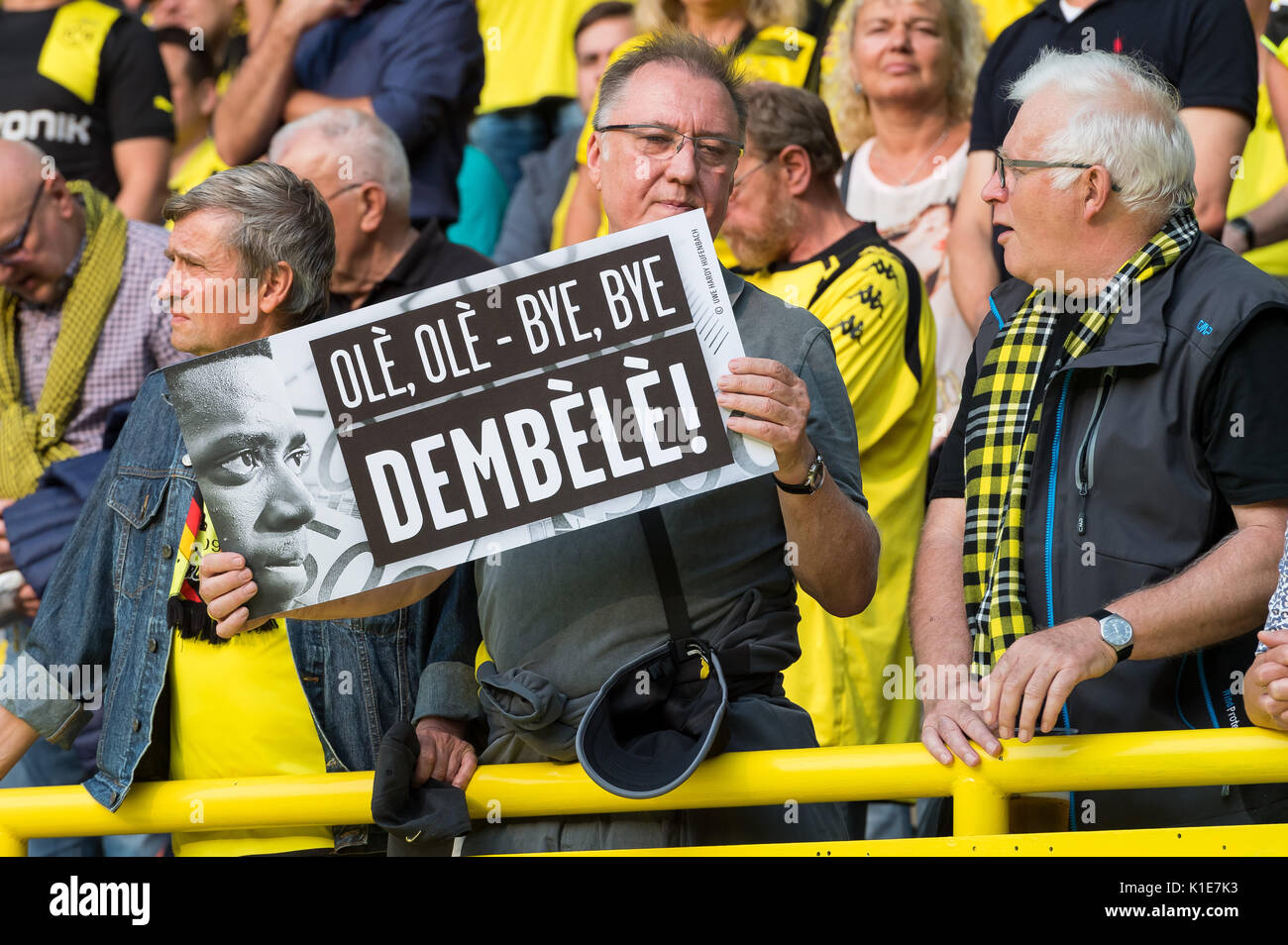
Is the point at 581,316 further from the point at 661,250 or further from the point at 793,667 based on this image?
the point at 793,667

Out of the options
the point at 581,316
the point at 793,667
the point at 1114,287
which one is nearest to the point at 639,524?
the point at 581,316

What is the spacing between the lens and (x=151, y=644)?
2990 millimetres

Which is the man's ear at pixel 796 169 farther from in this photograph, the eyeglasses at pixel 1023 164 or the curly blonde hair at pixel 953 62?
the eyeglasses at pixel 1023 164

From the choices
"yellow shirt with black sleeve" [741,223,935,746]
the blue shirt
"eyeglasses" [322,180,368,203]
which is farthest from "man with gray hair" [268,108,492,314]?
"yellow shirt with black sleeve" [741,223,935,746]

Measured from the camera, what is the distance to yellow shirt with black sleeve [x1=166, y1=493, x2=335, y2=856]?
3.02 m

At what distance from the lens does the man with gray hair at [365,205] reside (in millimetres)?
4641

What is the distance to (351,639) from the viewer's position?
9.77 ft

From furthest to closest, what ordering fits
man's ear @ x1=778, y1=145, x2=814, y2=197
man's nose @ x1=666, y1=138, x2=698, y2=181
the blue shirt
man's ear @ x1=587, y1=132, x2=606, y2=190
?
the blue shirt, man's ear @ x1=778, y1=145, x2=814, y2=197, man's ear @ x1=587, y1=132, x2=606, y2=190, man's nose @ x1=666, y1=138, x2=698, y2=181

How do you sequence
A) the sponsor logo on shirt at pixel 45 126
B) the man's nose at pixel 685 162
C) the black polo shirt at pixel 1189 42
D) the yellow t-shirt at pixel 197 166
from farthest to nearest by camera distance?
the yellow t-shirt at pixel 197 166 < the sponsor logo on shirt at pixel 45 126 < the black polo shirt at pixel 1189 42 < the man's nose at pixel 685 162

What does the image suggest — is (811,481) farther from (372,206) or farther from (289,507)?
(372,206)

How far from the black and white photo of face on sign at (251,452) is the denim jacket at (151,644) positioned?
41 centimetres

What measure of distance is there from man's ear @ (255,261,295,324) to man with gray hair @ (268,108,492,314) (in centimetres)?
157

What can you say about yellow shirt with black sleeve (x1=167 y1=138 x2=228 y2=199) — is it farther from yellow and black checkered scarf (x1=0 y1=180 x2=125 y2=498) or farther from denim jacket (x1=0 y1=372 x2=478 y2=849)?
denim jacket (x1=0 y1=372 x2=478 y2=849)

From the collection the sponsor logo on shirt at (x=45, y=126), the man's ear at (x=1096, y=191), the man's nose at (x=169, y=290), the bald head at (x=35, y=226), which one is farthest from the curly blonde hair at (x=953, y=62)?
the sponsor logo on shirt at (x=45, y=126)
